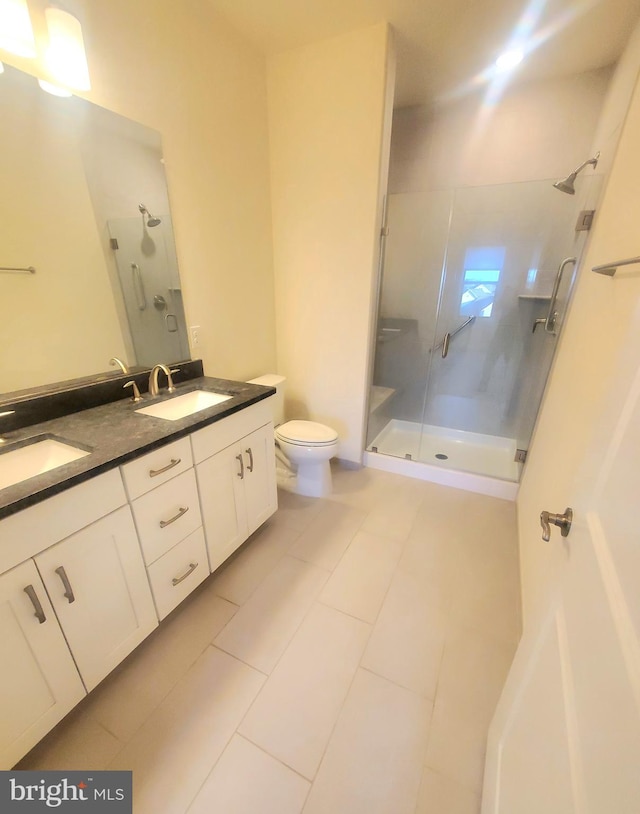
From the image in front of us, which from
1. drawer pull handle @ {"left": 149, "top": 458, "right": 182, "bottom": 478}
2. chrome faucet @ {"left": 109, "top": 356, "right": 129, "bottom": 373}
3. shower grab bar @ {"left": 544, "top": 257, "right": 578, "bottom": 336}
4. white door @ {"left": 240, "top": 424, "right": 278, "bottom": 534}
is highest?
shower grab bar @ {"left": 544, "top": 257, "right": 578, "bottom": 336}

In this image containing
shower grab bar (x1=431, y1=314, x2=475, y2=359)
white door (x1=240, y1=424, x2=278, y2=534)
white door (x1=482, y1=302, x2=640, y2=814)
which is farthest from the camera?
shower grab bar (x1=431, y1=314, x2=475, y2=359)

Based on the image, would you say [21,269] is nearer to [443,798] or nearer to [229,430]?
[229,430]

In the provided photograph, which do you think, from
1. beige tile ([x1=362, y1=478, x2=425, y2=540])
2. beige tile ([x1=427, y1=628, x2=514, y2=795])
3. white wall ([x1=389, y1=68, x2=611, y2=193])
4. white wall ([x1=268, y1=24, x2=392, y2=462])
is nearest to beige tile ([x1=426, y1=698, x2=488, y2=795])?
beige tile ([x1=427, y1=628, x2=514, y2=795])

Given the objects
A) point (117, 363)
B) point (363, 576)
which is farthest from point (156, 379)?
point (363, 576)

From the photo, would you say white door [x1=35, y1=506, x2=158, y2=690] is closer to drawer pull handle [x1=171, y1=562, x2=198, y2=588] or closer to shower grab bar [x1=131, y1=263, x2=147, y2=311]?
drawer pull handle [x1=171, y1=562, x2=198, y2=588]

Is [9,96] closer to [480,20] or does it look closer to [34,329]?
[34,329]

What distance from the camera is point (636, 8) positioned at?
1.52 metres

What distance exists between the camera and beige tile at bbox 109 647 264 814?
0.95m

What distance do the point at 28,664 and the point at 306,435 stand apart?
1529 millimetres

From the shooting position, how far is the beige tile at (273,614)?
4.31 feet

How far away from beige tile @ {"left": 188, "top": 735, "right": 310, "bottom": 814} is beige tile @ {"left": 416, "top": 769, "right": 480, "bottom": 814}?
13.5 inches

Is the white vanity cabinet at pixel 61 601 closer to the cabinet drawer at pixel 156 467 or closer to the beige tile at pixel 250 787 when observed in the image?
the cabinet drawer at pixel 156 467

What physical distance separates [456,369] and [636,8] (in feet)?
6.84

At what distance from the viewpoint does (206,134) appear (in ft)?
5.62
